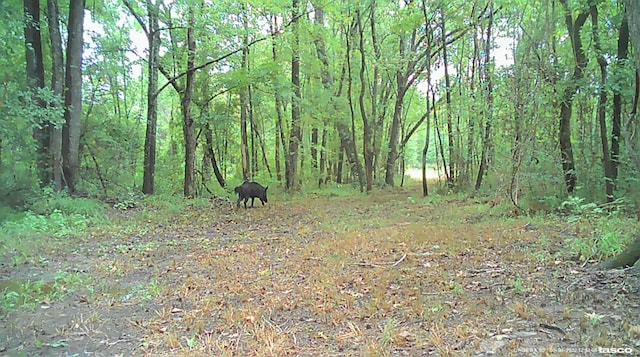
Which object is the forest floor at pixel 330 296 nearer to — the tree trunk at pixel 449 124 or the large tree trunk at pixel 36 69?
the large tree trunk at pixel 36 69

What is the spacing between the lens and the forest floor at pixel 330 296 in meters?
3.58

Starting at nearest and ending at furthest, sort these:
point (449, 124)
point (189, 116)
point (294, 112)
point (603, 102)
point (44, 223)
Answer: point (603, 102) → point (44, 223) → point (449, 124) → point (189, 116) → point (294, 112)

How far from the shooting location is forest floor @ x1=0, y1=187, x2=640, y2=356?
3.58 meters

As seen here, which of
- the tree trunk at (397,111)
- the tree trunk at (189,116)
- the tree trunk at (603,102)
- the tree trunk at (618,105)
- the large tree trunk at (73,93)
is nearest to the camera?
the tree trunk at (618,105)

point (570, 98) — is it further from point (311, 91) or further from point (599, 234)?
point (311, 91)

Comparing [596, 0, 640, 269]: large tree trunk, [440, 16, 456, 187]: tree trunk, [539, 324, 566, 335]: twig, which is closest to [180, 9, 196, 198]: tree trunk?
[440, 16, 456, 187]: tree trunk

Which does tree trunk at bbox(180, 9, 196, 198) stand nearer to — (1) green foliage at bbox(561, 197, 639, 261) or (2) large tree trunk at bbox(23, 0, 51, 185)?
(2) large tree trunk at bbox(23, 0, 51, 185)

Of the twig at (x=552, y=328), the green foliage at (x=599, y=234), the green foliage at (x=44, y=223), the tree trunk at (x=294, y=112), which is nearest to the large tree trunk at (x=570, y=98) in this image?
the green foliage at (x=599, y=234)

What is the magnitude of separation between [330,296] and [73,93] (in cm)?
1154

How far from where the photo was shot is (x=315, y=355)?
3.51 m

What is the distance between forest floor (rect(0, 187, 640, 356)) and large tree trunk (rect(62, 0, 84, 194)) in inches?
189

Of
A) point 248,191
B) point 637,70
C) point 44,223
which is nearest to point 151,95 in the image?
point 248,191

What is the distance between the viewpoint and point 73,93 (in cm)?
1300

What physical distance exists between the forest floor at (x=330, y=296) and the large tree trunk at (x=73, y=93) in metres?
4.81
